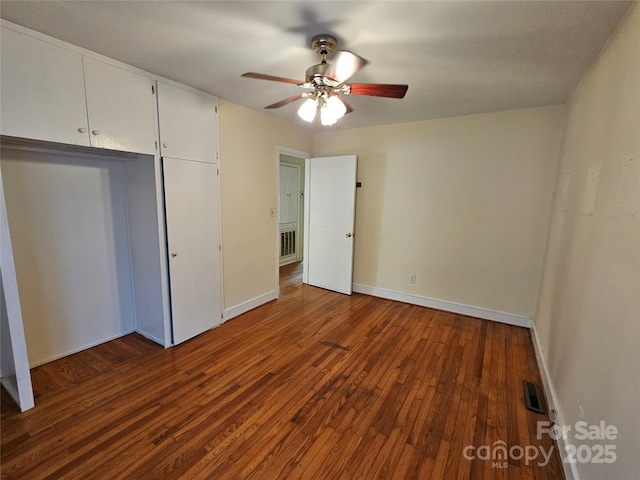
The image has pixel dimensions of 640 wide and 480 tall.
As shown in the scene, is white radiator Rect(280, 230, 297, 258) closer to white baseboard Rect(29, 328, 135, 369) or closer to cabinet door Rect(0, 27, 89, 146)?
white baseboard Rect(29, 328, 135, 369)

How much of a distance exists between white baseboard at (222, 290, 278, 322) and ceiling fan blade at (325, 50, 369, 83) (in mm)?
2595

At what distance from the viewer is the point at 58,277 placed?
2.34 metres

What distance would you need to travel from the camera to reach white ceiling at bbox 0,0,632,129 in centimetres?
142

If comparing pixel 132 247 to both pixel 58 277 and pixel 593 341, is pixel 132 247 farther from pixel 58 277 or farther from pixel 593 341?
pixel 593 341

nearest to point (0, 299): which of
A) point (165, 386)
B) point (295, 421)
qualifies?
point (165, 386)

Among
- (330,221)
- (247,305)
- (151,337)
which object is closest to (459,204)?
(330,221)

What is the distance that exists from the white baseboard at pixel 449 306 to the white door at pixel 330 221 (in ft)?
1.24

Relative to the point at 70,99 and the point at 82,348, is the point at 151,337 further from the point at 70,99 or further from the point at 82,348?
the point at 70,99

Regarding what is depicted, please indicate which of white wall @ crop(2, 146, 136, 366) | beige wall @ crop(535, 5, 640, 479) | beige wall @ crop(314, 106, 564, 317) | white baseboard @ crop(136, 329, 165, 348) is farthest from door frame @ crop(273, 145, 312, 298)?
beige wall @ crop(535, 5, 640, 479)

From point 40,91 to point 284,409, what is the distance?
2.57 metres

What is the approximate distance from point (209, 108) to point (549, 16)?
2601mm

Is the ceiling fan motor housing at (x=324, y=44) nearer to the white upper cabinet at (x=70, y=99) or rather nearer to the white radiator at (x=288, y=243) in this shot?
the white upper cabinet at (x=70, y=99)

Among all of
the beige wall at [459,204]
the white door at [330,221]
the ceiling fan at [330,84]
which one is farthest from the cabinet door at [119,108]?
the beige wall at [459,204]

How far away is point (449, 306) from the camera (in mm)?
3510
